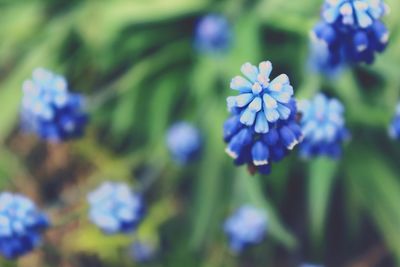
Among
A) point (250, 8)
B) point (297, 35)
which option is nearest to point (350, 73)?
point (297, 35)

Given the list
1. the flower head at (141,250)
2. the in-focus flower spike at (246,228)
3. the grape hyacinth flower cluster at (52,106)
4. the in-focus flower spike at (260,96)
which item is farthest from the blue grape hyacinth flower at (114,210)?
the in-focus flower spike at (260,96)

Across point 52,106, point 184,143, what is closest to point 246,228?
point 184,143

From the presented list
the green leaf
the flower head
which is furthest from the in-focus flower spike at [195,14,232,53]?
the flower head

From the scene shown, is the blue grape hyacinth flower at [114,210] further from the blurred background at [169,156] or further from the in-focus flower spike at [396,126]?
the in-focus flower spike at [396,126]

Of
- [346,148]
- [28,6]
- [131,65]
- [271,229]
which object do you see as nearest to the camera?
[271,229]

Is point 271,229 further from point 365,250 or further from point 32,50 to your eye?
point 32,50
